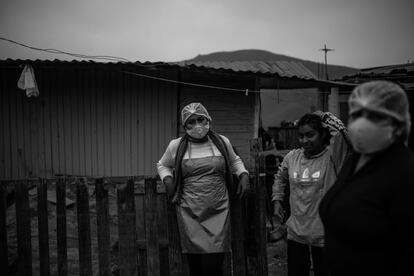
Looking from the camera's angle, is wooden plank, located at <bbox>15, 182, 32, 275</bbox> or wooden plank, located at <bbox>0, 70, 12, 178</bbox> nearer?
wooden plank, located at <bbox>15, 182, 32, 275</bbox>

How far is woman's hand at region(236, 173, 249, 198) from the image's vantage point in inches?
120

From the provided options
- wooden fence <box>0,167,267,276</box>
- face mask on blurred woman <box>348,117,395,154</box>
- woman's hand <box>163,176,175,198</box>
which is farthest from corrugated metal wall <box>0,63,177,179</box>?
face mask on blurred woman <box>348,117,395,154</box>

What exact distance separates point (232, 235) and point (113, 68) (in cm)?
504

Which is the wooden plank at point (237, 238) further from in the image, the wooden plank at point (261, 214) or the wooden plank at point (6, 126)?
the wooden plank at point (6, 126)

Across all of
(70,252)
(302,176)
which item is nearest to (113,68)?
(70,252)

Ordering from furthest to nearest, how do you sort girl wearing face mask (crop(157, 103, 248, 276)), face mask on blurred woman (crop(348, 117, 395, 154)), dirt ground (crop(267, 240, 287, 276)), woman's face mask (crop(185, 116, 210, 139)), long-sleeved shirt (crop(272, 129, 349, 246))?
dirt ground (crop(267, 240, 287, 276))
woman's face mask (crop(185, 116, 210, 139))
girl wearing face mask (crop(157, 103, 248, 276))
long-sleeved shirt (crop(272, 129, 349, 246))
face mask on blurred woman (crop(348, 117, 395, 154))

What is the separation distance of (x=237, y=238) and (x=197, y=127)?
1.17 metres

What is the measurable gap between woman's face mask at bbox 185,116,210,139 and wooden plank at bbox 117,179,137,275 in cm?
71

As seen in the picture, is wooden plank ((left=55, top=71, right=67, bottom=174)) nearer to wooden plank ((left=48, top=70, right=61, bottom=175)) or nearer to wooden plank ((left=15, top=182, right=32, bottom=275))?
wooden plank ((left=48, top=70, right=61, bottom=175))

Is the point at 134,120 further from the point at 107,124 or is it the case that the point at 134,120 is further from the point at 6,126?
the point at 6,126

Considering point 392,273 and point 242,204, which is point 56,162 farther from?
point 392,273

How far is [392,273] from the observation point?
5.54 ft

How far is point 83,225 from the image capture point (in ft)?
10.5

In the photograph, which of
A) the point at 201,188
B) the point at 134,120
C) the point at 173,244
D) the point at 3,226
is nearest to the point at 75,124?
the point at 134,120
